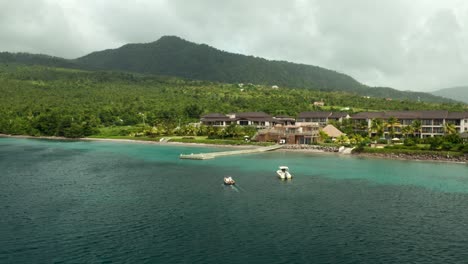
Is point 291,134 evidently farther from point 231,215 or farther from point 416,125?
point 231,215

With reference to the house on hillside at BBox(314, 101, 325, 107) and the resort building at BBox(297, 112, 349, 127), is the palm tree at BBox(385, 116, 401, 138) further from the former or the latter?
the house on hillside at BBox(314, 101, 325, 107)

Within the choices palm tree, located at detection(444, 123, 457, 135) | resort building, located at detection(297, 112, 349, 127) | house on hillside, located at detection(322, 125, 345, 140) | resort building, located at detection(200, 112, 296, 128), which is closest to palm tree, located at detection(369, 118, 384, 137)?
house on hillside, located at detection(322, 125, 345, 140)

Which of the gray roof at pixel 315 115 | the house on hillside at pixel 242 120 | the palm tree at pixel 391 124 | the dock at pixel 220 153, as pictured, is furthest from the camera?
the house on hillside at pixel 242 120

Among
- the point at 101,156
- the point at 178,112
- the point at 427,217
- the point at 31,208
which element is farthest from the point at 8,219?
the point at 178,112

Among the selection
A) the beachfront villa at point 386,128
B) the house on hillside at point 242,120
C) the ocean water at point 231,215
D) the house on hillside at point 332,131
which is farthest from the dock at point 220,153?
the house on hillside at point 242,120

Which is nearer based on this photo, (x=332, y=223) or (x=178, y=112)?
(x=332, y=223)

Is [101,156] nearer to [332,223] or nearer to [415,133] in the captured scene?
[332,223]

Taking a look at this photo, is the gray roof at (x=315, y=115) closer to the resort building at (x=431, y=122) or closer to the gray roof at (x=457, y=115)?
the resort building at (x=431, y=122)

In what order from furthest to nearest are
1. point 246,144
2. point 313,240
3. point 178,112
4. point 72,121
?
point 178,112
point 72,121
point 246,144
point 313,240

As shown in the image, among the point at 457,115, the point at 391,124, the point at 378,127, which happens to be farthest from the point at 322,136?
the point at 457,115
